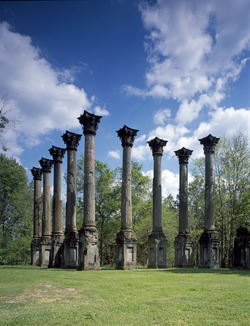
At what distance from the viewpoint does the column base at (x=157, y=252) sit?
29.6 metres

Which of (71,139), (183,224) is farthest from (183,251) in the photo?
(71,139)

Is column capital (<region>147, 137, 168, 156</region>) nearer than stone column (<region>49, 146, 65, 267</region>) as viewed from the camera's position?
No

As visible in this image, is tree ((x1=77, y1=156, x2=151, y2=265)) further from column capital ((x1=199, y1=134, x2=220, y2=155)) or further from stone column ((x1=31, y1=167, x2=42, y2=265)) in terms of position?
column capital ((x1=199, y1=134, x2=220, y2=155))

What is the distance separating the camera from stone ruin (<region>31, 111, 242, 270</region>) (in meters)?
25.1

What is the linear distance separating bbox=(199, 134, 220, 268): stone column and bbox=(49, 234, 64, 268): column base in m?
11.4

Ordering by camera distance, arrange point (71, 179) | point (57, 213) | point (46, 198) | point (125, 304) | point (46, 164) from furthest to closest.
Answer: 1. point (46, 164)
2. point (46, 198)
3. point (57, 213)
4. point (71, 179)
5. point (125, 304)

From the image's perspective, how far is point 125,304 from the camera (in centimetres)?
1056

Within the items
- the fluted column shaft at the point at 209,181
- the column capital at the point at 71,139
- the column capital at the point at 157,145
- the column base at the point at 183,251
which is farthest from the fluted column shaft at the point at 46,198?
the fluted column shaft at the point at 209,181

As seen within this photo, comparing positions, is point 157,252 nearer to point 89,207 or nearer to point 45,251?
point 89,207

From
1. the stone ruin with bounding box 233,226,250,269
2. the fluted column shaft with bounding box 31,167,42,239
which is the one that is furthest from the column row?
the stone ruin with bounding box 233,226,250,269

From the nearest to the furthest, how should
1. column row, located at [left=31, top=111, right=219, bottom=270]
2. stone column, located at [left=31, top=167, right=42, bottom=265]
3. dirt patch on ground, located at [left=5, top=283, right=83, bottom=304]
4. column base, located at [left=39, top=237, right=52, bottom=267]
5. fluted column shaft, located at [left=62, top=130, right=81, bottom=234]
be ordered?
dirt patch on ground, located at [left=5, top=283, right=83, bottom=304], column row, located at [left=31, top=111, right=219, bottom=270], fluted column shaft, located at [left=62, top=130, right=81, bottom=234], column base, located at [left=39, top=237, right=52, bottom=267], stone column, located at [left=31, top=167, right=42, bottom=265]

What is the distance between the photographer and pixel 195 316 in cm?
912

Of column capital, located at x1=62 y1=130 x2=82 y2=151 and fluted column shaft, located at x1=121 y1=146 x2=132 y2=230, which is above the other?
column capital, located at x1=62 y1=130 x2=82 y2=151

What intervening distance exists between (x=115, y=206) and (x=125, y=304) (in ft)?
112
